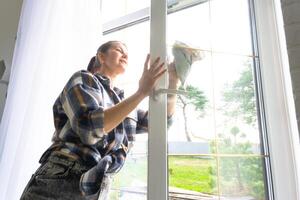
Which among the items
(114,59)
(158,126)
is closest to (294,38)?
(158,126)

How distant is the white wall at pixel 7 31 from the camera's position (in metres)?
1.54

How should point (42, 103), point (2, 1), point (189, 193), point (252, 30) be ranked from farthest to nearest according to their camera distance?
point (2, 1) < point (42, 103) < point (252, 30) < point (189, 193)

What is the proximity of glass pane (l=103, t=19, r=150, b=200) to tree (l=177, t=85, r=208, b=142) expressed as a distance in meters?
0.17

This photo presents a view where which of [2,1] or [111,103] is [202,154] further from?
[2,1]

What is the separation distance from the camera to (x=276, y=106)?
851mm

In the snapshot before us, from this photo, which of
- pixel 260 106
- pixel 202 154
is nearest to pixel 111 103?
pixel 202 154

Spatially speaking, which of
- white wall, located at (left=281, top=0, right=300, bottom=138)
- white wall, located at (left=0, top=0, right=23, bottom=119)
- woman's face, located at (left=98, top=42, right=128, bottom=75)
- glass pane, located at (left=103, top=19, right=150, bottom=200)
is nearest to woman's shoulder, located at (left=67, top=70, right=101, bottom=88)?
woman's face, located at (left=98, top=42, right=128, bottom=75)

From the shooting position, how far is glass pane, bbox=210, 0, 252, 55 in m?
0.92

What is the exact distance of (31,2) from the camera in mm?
1362

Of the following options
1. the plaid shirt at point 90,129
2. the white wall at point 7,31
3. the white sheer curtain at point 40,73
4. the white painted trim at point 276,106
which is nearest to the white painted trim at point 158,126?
the plaid shirt at point 90,129

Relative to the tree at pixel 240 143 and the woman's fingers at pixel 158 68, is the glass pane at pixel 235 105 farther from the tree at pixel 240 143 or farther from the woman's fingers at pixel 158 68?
the woman's fingers at pixel 158 68

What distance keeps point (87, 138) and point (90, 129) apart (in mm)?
35

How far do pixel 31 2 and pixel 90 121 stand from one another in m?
1.00

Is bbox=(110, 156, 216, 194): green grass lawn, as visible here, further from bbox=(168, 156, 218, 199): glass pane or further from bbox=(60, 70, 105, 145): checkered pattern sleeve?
bbox=(60, 70, 105, 145): checkered pattern sleeve
